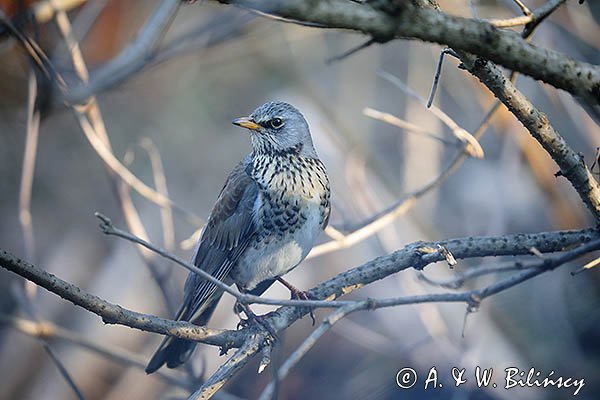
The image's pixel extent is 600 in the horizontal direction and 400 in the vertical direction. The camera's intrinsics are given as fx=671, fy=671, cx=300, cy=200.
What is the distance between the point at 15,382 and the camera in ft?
15.5

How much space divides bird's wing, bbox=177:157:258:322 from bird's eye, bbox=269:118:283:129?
0.22 meters

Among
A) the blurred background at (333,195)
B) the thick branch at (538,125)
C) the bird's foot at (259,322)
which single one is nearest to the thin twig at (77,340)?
the blurred background at (333,195)

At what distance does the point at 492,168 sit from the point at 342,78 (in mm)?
1465

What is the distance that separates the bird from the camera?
295cm

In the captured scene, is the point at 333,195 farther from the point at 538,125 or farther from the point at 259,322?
the point at 538,125

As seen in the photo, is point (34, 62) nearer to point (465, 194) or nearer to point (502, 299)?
point (502, 299)

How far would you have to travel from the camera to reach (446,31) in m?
1.44

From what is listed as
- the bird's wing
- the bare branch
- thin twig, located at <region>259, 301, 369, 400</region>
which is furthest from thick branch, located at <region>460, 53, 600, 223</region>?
the bird's wing

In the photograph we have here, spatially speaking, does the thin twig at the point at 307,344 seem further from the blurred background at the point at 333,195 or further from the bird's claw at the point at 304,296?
the blurred background at the point at 333,195

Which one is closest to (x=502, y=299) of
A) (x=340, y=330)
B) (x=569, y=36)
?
(x=340, y=330)

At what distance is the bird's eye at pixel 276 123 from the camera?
10.5 ft

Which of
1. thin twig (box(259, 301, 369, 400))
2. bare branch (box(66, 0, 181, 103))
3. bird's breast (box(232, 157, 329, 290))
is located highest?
bare branch (box(66, 0, 181, 103))

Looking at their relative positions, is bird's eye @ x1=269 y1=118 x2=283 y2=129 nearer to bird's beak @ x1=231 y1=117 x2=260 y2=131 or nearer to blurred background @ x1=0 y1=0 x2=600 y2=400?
bird's beak @ x1=231 y1=117 x2=260 y2=131
